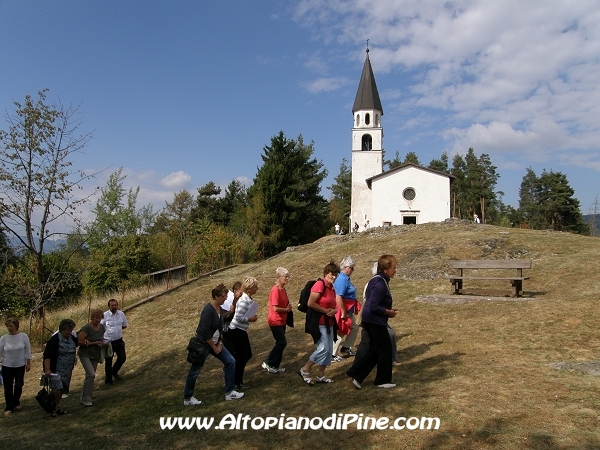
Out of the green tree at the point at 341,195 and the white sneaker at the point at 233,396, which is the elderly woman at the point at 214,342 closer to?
the white sneaker at the point at 233,396

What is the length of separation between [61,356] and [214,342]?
8.81ft

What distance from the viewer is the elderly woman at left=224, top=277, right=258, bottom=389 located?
21.0 ft

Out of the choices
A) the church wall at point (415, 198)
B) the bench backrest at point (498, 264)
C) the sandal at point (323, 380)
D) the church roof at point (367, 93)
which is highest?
the church roof at point (367, 93)

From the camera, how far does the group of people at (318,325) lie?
5.81m

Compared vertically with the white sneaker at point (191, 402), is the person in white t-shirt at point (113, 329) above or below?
above

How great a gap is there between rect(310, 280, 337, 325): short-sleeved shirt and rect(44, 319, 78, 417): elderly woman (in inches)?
148

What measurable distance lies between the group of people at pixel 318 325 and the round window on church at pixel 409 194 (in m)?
34.2

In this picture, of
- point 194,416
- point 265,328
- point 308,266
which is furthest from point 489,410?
point 308,266

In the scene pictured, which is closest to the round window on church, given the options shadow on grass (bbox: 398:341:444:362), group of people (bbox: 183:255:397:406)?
shadow on grass (bbox: 398:341:444:362)

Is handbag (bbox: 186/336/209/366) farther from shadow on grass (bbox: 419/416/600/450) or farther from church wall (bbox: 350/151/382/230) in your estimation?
church wall (bbox: 350/151/382/230)

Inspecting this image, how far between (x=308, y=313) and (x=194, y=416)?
1.93 meters

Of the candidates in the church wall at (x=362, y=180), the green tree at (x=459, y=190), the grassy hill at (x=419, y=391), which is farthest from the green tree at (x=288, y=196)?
the grassy hill at (x=419, y=391)

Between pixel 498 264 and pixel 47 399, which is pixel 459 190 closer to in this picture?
pixel 498 264

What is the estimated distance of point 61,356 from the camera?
22.7 ft
